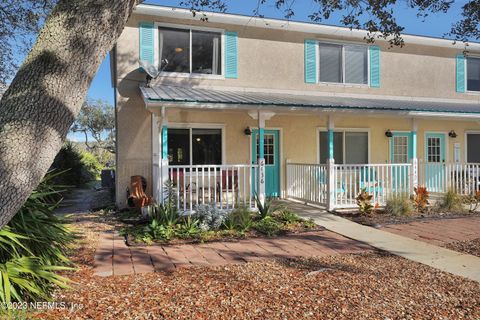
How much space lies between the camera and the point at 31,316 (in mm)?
3451

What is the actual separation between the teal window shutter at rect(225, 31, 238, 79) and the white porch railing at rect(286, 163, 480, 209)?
11.8 feet

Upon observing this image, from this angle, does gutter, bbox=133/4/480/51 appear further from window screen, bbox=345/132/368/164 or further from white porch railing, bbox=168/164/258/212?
white porch railing, bbox=168/164/258/212

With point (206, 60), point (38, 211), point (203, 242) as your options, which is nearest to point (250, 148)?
point (206, 60)

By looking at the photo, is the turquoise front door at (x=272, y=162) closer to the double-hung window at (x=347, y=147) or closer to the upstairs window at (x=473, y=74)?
the double-hung window at (x=347, y=147)

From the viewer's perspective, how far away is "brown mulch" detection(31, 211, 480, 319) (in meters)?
3.67

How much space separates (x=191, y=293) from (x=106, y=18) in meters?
3.01

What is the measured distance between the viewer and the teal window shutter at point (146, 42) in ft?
35.1

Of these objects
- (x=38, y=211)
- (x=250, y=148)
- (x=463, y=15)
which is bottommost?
(x=38, y=211)

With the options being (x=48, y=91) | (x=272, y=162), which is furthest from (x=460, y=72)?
(x=48, y=91)

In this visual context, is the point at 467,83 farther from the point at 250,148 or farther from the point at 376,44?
the point at 250,148

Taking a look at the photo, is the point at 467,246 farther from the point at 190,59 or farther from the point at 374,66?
the point at 190,59

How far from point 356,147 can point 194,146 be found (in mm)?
5970

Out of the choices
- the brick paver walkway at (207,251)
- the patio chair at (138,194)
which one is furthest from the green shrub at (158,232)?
the patio chair at (138,194)

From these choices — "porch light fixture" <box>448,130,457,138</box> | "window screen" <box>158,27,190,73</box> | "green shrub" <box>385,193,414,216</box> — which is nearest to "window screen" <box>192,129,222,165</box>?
"window screen" <box>158,27,190,73</box>
